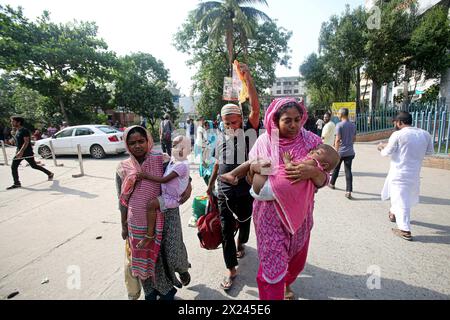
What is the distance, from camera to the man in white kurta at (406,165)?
3.29 m

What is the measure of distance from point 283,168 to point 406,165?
2.71 meters

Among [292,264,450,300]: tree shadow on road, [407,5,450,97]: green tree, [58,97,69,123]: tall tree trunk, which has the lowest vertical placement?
[292,264,450,300]: tree shadow on road

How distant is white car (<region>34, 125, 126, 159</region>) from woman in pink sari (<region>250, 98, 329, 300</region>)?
1029 cm

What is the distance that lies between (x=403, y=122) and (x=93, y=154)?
1135 centimetres

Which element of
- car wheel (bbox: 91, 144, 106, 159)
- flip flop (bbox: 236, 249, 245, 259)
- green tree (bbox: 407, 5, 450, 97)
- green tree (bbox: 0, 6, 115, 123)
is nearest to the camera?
flip flop (bbox: 236, 249, 245, 259)

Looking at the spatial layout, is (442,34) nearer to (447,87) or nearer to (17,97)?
(447,87)

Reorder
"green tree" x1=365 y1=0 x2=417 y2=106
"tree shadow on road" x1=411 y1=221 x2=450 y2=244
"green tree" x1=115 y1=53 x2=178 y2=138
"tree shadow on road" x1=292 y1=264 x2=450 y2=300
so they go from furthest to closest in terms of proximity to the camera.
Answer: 1. "green tree" x1=115 y1=53 x2=178 y2=138
2. "green tree" x1=365 y1=0 x2=417 y2=106
3. "tree shadow on road" x1=411 y1=221 x2=450 y2=244
4. "tree shadow on road" x1=292 y1=264 x2=450 y2=300

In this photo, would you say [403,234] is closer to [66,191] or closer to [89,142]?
[66,191]

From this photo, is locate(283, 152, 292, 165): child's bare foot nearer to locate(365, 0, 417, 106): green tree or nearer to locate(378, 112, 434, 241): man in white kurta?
locate(378, 112, 434, 241): man in white kurta

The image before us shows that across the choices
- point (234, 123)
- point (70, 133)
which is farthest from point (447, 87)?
point (70, 133)

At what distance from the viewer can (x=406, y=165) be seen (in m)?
3.37

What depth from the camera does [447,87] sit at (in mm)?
13125

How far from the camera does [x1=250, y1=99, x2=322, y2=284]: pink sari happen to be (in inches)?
66.8

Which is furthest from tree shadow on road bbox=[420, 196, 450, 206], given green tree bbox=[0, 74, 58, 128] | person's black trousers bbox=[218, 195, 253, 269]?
green tree bbox=[0, 74, 58, 128]
